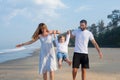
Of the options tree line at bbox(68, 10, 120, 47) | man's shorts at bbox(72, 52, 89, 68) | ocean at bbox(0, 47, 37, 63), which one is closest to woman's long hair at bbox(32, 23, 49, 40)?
man's shorts at bbox(72, 52, 89, 68)

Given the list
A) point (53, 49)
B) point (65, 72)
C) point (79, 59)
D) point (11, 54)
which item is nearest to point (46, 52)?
point (53, 49)

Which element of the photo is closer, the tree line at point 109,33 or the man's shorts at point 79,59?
the man's shorts at point 79,59

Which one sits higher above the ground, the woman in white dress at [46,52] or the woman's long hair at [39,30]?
the woman's long hair at [39,30]

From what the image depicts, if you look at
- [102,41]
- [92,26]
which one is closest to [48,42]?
[102,41]

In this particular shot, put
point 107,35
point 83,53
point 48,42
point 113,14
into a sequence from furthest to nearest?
point 113,14 → point 107,35 → point 83,53 → point 48,42

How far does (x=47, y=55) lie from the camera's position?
31.3ft

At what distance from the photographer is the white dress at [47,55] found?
9.52 m

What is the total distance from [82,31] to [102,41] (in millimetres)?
81080

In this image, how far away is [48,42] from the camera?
9523 millimetres

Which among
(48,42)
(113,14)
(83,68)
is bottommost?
(83,68)

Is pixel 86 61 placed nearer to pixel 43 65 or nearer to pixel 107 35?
pixel 43 65

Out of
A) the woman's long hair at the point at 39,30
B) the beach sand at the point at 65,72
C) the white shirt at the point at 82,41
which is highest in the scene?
the woman's long hair at the point at 39,30

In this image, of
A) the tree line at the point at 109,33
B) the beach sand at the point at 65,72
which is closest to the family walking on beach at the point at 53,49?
the beach sand at the point at 65,72

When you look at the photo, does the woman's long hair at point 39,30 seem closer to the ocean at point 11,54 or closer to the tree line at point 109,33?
the ocean at point 11,54
